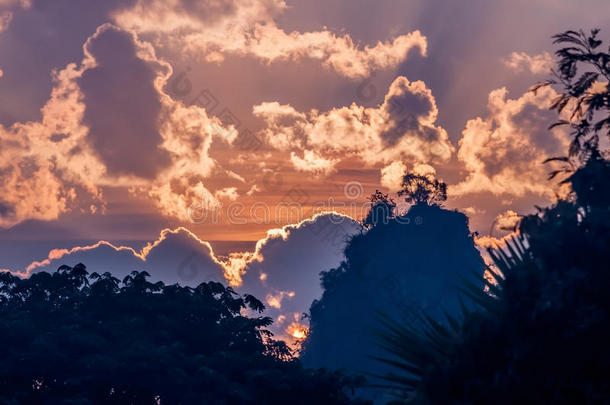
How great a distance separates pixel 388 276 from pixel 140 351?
210 ft

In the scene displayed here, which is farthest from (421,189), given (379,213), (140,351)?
(140,351)

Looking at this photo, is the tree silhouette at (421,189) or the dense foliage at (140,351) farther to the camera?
the tree silhouette at (421,189)

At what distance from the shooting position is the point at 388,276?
8219 centimetres

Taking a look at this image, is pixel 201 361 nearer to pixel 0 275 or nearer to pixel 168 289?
pixel 168 289

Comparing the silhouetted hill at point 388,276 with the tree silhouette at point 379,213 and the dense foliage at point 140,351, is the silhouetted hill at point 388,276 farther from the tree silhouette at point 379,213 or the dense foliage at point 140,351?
the dense foliage at point 140,351

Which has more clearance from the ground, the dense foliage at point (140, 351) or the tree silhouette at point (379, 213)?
the tree silhouette at point (379, 213)

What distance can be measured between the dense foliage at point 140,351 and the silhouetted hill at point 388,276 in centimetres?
5458

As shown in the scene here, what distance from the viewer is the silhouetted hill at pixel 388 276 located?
7931cm

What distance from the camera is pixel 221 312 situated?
2534 cm

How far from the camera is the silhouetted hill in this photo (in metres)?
79.3

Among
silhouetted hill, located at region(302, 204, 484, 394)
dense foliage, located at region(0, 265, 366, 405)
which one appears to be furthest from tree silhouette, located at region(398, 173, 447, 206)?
dense foliage, located at region(0, 265, 366, 405)

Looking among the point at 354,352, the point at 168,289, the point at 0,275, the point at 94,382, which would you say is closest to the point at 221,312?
the point at 168,289

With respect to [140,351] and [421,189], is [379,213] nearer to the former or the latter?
[421,189]

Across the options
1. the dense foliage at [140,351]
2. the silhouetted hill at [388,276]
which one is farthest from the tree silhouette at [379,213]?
the dense foliage at [140,351]
